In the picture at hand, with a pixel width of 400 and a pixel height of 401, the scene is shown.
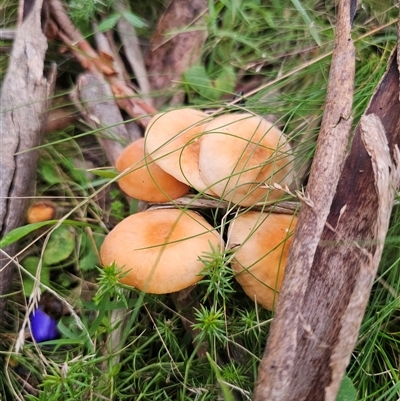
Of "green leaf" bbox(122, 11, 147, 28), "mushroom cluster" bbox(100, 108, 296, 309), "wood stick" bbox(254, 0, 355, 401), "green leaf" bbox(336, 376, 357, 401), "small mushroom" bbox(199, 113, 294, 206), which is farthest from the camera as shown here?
"green leaf" bbox(122, 11, 147, 28)

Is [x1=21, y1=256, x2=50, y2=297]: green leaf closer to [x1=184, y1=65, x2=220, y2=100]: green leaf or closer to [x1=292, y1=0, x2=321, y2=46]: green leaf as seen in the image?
[x1=184, y1=65, x2=220, y2=100]: green leaf

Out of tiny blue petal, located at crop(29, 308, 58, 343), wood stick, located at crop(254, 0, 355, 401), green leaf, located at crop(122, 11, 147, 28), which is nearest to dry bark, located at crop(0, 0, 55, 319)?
tiny blue petal, located at crop(29, 308, 58, 343)

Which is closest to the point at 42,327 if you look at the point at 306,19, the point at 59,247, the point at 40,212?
the point at 59,247

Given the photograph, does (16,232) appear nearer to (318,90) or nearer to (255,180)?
(255,180)

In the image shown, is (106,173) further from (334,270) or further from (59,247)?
(334,270)

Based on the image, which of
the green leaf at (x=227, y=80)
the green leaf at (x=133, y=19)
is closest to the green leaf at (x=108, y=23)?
the green leaf at (x=133, y=19)

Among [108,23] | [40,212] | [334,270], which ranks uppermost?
[108,23]

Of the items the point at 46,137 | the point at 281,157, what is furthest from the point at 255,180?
the point at 46,137
